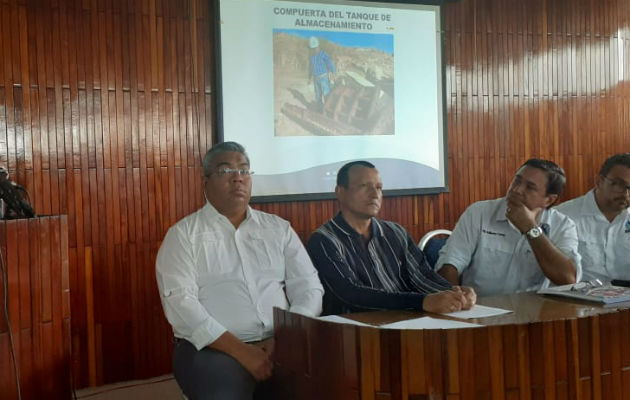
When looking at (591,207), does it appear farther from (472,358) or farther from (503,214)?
(472,358)

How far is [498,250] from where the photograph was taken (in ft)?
12.2

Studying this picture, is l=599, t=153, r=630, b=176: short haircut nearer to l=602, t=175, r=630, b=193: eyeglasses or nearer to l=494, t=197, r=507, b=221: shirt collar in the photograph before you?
l=602, t=175, r=630, b=193: eyeglasses

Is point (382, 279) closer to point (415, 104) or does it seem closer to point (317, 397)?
point (317, 397)

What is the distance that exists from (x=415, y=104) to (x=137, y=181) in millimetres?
2255

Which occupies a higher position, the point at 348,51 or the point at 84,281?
the point at 348,51

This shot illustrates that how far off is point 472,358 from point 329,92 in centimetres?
335

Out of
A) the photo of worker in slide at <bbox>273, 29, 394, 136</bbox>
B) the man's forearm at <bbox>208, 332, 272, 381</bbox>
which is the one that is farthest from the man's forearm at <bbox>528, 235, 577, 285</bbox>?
the photo of worker in slide at <bbox>273, 29, 394, 136</bbox>

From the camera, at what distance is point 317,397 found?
2.50 meters

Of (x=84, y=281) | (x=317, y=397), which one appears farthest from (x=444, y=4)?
A: (x=317, y=397)

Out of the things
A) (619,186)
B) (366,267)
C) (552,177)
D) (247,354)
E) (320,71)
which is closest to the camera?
(247,354)

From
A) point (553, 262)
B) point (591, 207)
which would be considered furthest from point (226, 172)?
point (591, 207)

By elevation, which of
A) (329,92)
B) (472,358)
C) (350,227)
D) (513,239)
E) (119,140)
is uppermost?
(329,92)

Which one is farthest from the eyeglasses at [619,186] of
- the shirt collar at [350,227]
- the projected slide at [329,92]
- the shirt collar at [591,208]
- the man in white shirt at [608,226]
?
the projected slide at [329,92]

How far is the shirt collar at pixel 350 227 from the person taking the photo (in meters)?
3.33
